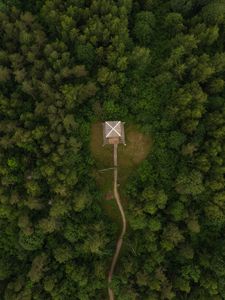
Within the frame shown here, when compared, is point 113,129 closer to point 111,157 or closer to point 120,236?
point 111,157

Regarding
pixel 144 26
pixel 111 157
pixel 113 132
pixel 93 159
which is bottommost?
pixel 93 159

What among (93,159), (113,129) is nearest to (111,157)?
(93,159)

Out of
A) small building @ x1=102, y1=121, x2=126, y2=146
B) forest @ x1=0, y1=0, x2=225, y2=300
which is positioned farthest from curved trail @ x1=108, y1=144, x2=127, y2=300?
small building @ x1=102, y1=121, x2=126, y2=146

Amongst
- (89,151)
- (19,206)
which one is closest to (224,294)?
(89,151)

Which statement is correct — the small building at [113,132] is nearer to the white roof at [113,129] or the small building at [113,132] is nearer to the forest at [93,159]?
the white roof at [113,129]

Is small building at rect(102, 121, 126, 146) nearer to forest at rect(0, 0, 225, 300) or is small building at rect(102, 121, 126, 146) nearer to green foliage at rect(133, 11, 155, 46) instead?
forest at rect(0, 0, 225, 300)

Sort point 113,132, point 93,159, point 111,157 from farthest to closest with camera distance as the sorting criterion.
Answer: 1. point 111,157
2. point 93,159
3. point 113,132
